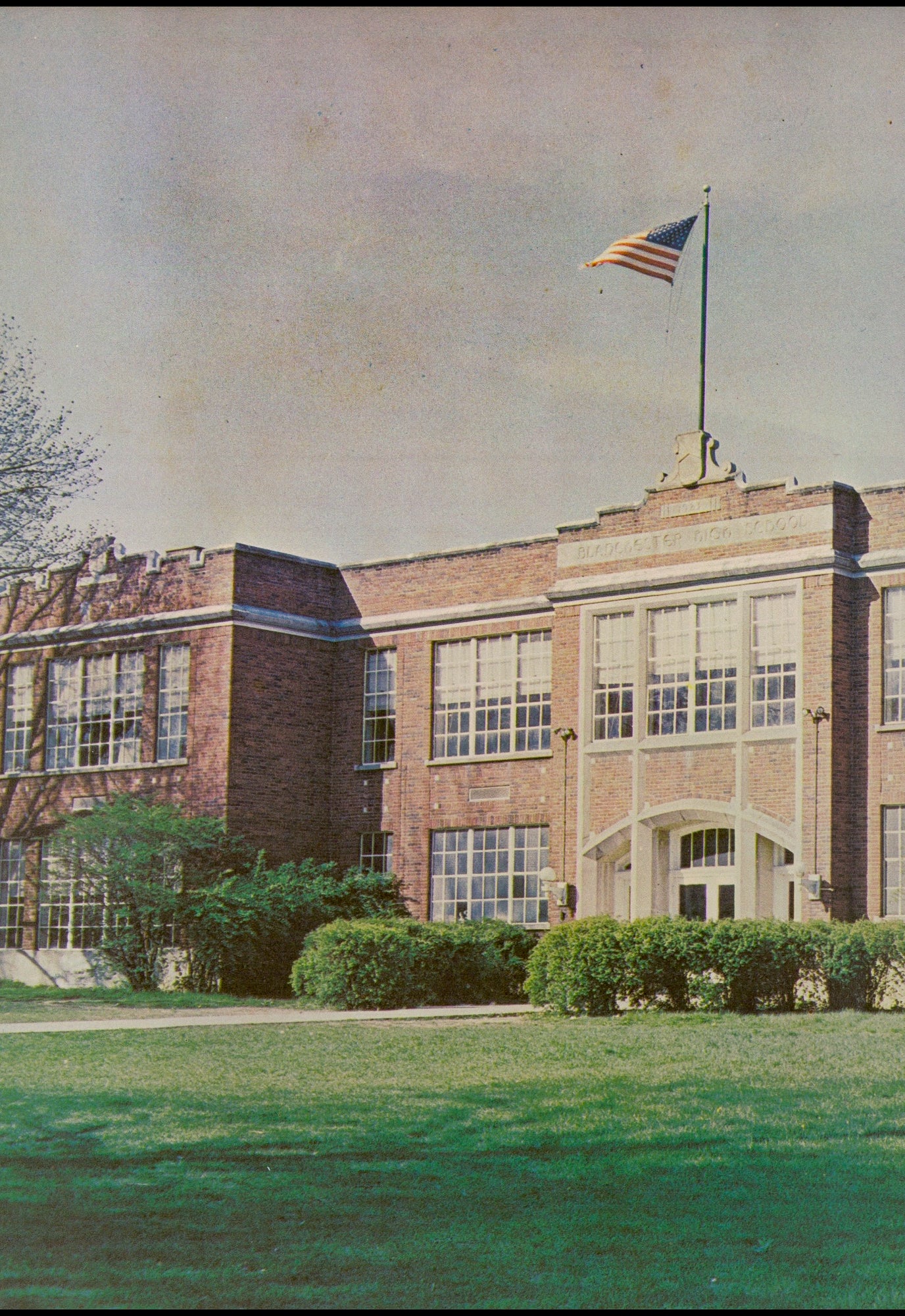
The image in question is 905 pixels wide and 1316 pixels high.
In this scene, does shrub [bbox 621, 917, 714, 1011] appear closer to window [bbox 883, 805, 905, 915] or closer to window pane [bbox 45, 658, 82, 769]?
window [bbox 883, 805, 905, 915]

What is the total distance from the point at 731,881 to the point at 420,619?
8.25 m

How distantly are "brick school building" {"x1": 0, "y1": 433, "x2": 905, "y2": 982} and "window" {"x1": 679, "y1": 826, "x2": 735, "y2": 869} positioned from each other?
39 millimetres

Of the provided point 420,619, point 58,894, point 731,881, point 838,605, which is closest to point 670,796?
point 731,881

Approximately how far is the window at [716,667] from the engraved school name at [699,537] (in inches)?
41.4

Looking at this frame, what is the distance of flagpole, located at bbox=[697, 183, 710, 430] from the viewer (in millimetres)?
28906

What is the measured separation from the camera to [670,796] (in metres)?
28.1

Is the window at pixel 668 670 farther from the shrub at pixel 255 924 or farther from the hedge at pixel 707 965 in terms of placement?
the shrub at pixel 255 924

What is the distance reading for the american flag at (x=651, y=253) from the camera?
27.8m

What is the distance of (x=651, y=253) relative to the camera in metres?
28.0

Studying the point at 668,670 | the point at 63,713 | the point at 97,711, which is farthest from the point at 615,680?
the point at 63,713

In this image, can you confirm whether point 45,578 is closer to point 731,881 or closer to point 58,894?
point 58,894

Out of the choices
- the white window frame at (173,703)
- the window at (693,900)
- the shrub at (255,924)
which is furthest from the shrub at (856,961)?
the white window frame at (173,703)

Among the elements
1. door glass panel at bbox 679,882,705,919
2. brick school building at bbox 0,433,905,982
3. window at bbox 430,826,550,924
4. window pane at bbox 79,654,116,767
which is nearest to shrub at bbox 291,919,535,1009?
window at bbox 430,826,550,924

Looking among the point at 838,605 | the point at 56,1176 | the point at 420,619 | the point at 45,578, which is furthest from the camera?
the point at 45,578
